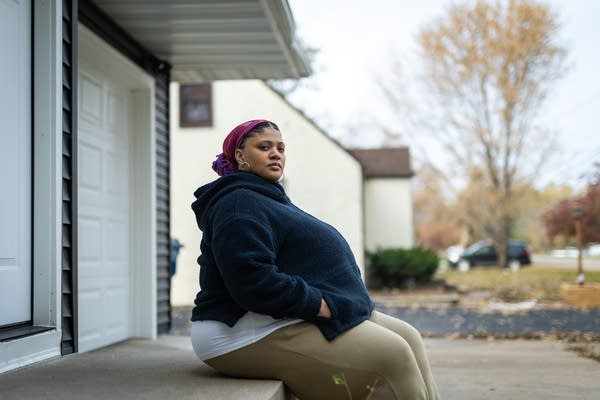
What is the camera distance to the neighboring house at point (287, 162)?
17625 mm

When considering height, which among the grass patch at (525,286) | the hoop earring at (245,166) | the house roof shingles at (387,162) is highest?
the house roof shingles at (387,162)

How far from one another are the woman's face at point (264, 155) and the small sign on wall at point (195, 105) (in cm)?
1492

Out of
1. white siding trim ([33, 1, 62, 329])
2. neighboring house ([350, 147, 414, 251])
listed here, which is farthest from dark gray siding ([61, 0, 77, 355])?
neighboring house ([350, 147, 414, 251])

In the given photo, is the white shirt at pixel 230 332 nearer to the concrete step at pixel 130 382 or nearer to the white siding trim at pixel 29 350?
the concrete step at pixel 130 382

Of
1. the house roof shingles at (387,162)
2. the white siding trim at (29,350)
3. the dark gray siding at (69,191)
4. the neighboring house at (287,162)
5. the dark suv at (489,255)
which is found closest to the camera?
the white siding trim at (29,350)

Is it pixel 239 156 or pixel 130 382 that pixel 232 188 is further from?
pixel 130 382

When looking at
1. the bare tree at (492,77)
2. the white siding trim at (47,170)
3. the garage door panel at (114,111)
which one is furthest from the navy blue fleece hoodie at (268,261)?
the bare tree at (492,77)

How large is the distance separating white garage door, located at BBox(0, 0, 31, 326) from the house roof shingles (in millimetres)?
18794

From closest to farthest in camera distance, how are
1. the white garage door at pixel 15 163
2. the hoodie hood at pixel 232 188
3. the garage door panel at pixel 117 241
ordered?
the hoodie hood at pixel 232 188
the white garage door at pixel 15 163
the garage door panel at pixel 117 241

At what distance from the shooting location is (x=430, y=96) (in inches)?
1043

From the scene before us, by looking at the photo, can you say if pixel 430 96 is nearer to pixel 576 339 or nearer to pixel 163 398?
pixel 576 339

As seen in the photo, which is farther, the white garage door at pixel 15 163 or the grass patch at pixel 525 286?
the grass patch at pixel 525 286

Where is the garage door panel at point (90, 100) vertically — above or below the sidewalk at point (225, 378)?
above

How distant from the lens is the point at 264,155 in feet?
10.2
